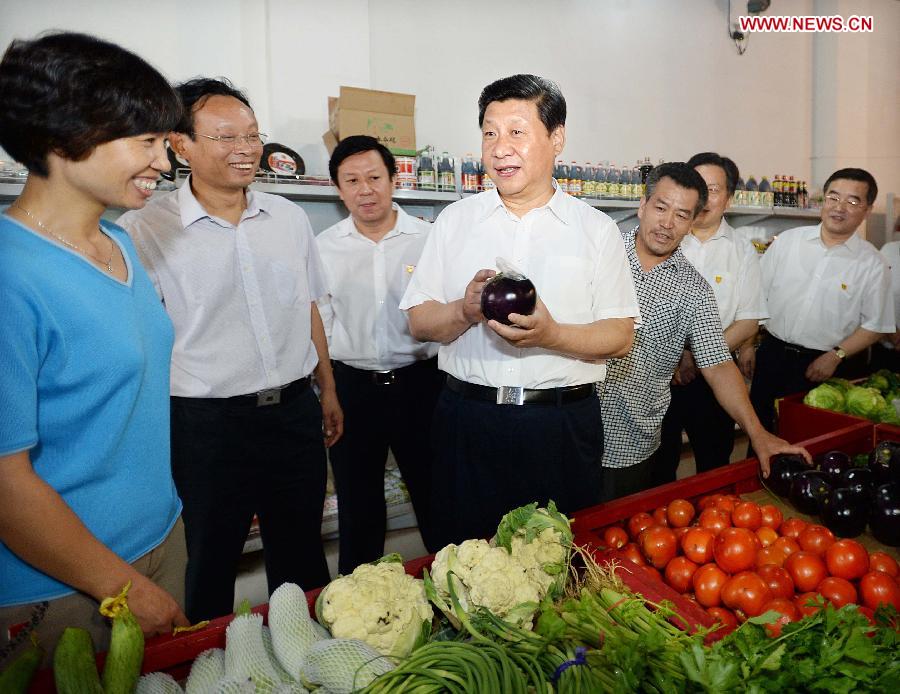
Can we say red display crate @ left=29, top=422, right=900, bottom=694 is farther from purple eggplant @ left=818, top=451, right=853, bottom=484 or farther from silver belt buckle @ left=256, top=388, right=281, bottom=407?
silver belt buckle @ left=256, top=388, right=281, bottom=407

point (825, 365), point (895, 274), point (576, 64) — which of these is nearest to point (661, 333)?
point (825, 365)

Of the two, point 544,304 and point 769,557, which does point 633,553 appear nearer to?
point 769,557

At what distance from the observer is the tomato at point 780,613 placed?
1072 millimetres

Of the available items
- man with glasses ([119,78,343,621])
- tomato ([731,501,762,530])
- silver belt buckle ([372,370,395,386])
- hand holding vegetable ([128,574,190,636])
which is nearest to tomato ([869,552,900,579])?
tomato ([731,501,762,530])

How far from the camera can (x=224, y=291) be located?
1.89 metres

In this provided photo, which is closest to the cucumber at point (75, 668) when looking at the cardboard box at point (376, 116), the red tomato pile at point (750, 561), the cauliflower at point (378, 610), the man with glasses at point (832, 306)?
the cauliflower at point (378, 610)

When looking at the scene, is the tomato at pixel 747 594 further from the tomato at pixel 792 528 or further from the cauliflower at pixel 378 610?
the cauliflower at pixel 378 610

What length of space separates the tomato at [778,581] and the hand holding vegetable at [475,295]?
84 cm

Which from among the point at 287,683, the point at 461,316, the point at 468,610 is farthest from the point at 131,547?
the point at 461,316

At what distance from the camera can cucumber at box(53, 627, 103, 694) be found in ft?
2.84

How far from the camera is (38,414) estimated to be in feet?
3.35

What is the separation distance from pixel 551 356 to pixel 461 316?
1.00ft

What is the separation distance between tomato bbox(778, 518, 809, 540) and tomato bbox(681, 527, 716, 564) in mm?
220

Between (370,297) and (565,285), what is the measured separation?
130cm
